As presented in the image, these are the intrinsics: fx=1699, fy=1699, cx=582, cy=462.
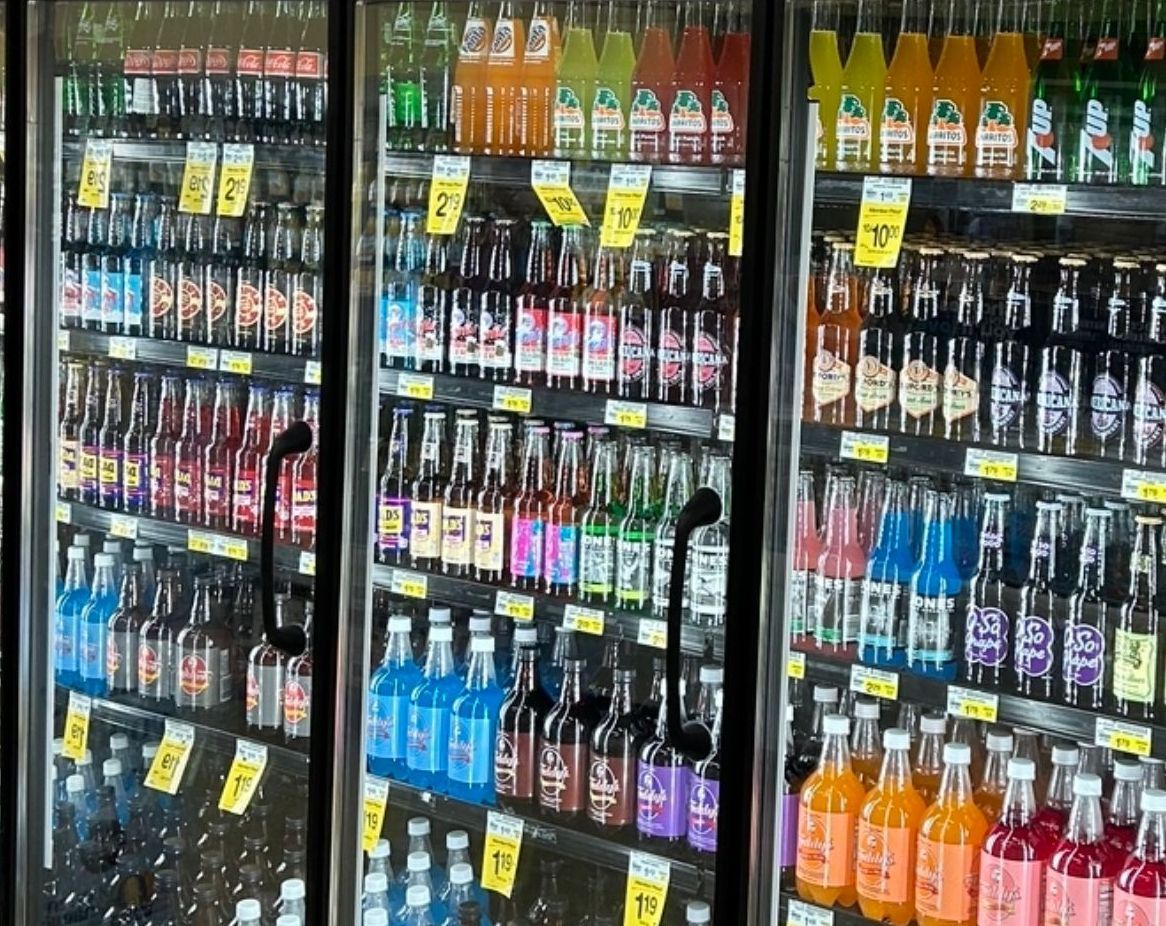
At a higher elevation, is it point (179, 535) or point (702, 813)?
point (179, 535)

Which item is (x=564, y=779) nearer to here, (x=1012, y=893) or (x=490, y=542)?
(x=490, y=542)

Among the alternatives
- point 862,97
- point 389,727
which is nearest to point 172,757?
point 389,727

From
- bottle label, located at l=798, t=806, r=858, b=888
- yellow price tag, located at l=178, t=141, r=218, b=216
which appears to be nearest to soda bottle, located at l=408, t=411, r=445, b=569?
yellow price tag, located at l=178, t=141, r=218, b=216

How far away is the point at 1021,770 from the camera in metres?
2.39

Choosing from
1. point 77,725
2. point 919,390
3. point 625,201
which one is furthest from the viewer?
point 77,725

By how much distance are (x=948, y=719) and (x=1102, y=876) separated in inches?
14.7

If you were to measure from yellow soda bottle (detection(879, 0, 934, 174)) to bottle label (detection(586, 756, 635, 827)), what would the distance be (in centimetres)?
104

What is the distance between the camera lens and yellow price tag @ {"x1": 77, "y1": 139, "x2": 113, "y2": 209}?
3.25 m

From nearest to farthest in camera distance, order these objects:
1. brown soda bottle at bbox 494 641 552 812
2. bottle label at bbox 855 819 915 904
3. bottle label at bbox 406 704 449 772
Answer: bottle label at bbox 855 819 915 904, brown soda bottle at bbox 494 641 552 812, bottle label at bbox 406 704 449 772

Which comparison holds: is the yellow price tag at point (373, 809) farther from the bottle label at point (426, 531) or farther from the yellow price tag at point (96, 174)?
the yellow price tag at point (96, 174)

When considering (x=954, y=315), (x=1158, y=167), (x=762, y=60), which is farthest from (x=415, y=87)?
(x=1158, y=167)

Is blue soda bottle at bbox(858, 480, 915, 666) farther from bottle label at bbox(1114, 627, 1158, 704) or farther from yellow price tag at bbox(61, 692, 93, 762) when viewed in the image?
yellow price tag at bbox(61, 692, 93, 762)

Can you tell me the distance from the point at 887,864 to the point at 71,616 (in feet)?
5.93

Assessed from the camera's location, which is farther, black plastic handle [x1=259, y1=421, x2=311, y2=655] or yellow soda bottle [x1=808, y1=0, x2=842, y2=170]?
black plastic handle [x1=259, y1=421, x2=311, y2=655]
